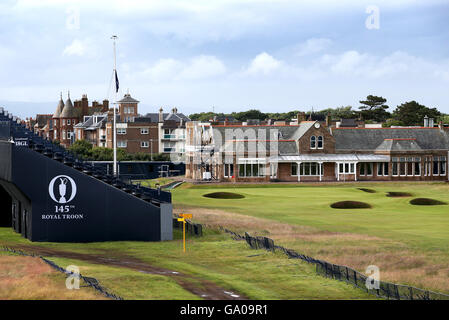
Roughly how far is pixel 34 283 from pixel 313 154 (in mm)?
85584

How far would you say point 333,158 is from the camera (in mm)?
112062

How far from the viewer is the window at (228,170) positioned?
4282 inches

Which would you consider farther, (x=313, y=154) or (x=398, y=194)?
(x=313, y=154)

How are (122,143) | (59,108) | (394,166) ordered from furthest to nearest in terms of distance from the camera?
(59,108), (122,143), (394,166)

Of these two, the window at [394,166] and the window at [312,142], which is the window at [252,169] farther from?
the window at [394,166]

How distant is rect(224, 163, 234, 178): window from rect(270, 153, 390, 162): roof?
5.74 m

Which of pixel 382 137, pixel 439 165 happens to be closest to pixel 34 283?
pixel 382 137

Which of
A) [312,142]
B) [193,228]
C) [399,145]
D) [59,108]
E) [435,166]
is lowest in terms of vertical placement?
[193,228]

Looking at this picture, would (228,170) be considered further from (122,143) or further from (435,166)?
(122,143)

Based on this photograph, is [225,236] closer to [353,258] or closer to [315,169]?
[353,258]

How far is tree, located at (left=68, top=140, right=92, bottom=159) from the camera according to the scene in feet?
458

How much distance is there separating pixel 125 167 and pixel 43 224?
7442 cm
